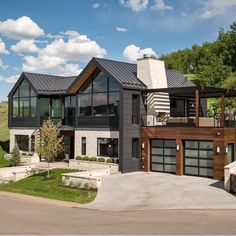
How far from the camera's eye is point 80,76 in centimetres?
3522

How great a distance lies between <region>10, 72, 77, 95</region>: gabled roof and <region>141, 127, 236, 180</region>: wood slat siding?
432 inches

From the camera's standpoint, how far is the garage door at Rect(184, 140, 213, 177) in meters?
30.0

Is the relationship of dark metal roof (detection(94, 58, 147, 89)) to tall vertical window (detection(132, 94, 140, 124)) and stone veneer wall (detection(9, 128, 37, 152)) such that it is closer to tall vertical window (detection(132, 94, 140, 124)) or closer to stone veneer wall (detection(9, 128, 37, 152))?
tall vertical window (detection(132, 94, 140, 124))

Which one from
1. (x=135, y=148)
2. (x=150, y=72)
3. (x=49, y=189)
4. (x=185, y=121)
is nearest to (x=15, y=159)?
(x=49, y=189)

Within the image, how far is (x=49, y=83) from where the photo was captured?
43219 millimetres

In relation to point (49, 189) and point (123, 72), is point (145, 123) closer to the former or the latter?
point (123, 72)

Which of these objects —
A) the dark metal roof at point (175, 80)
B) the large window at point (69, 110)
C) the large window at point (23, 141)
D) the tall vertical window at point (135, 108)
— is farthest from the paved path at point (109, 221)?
the dark metal roof at point (175, 80)

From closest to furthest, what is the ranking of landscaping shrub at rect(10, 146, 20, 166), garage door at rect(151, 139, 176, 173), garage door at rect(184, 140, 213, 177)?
garage door at rect(184, 140, 213, 177), garage door at rect(151, 139, 176, 173), landscaping shrub at rect(10, 146, 20, 166)

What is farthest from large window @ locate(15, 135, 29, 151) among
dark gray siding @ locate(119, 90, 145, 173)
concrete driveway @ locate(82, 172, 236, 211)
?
concrete driveway @ locate(82, 172, 236, 211)

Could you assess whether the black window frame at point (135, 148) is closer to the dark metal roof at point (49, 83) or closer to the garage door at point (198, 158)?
the garage door at point (198, 158)

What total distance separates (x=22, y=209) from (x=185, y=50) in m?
112

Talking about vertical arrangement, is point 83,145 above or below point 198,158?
above

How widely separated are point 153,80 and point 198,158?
7809 mm

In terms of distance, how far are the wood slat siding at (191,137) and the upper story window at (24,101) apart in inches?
528
